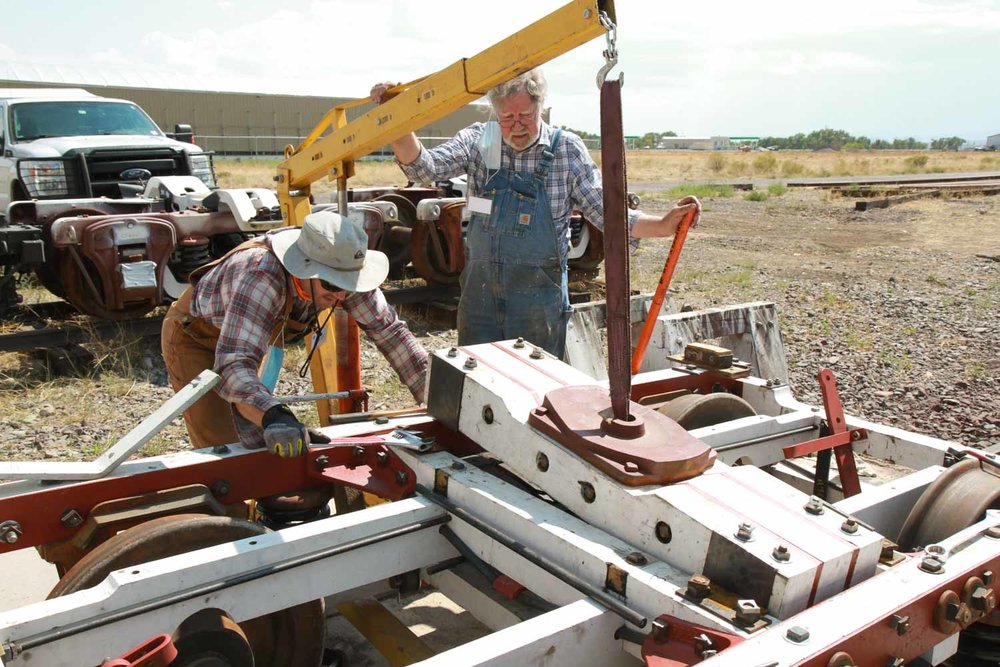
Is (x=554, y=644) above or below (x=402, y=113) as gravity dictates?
below

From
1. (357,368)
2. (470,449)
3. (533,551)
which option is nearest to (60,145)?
(357,368)

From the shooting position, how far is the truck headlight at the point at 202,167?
10.1 meters

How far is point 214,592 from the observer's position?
2.22 meters

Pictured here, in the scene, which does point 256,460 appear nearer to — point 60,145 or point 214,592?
point 214,592

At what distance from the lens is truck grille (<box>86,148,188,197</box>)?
922cm

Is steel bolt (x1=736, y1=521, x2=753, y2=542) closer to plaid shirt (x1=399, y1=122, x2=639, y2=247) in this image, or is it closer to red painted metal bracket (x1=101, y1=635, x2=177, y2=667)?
red painted metal bracket (x1=101, y1=635, x2=177, y2=667)

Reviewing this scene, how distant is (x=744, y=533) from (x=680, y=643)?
308 millimetres

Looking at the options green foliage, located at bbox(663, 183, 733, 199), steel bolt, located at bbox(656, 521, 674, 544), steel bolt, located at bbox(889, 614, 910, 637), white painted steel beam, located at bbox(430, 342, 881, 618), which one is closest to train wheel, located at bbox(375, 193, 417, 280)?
white painted steel beam, located at bbox(430, 342, 881, 618)

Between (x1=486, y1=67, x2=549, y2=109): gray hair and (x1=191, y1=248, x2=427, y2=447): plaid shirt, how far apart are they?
0.93 m

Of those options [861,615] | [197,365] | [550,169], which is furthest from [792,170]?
[861,615]

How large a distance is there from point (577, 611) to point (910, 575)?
84 centimetres

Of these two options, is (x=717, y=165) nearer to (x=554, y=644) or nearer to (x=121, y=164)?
(x=121, y=164)

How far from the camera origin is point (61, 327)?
7004 mm

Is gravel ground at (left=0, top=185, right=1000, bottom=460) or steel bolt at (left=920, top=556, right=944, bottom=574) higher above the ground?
steel bolt at (left=920, top=556, right=944, bottom=574)
